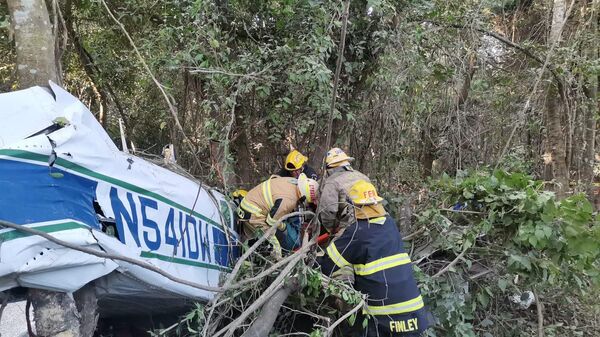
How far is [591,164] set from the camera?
25.3ft

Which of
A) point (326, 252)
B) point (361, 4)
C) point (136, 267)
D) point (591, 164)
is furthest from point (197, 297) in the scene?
point (591, 164)

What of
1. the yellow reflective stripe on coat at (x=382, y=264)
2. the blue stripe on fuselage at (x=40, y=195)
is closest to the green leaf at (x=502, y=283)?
the yellow reflective stripe on coat at (x=382, y=264)

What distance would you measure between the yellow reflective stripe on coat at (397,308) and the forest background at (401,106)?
34cm

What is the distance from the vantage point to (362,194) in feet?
11.0

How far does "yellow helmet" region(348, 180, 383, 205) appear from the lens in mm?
3318

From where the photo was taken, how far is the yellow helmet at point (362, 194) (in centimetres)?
332

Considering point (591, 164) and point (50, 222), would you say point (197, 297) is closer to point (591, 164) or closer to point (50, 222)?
point (50, 222)

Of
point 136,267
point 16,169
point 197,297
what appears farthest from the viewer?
point 197,297

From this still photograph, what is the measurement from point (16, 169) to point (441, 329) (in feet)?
10.1

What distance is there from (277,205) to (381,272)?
88 cm

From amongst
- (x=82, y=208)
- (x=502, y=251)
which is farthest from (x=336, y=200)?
(x=82, y=208)

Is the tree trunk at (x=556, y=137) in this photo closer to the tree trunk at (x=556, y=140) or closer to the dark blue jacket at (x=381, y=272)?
the tree trunk at (x=556, y=140)

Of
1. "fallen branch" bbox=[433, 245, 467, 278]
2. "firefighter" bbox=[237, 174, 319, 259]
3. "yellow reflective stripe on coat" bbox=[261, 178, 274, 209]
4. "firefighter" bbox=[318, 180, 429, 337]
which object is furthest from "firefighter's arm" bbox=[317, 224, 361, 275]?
"fallen branch" bbox=[433, 245, 467, 278]

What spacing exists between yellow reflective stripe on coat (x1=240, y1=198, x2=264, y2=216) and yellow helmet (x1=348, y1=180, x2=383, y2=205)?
66 centimetres
